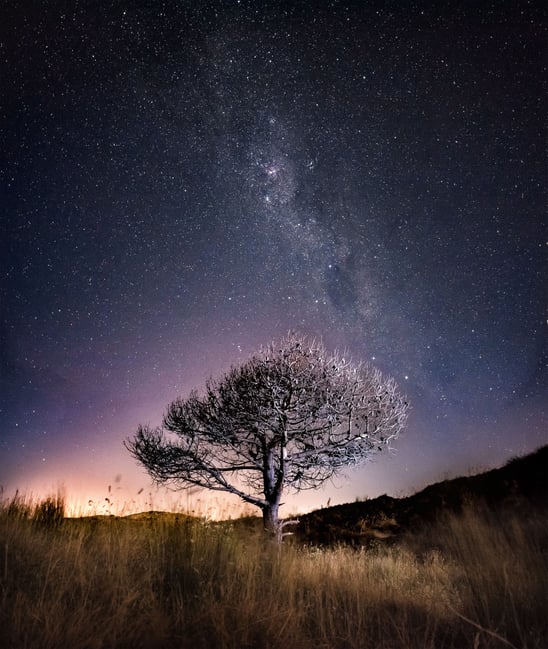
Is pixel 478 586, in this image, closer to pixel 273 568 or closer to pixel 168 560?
pixel 273 568

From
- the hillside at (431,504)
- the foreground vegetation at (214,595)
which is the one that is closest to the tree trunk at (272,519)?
the foreground vegetation at (214,595)

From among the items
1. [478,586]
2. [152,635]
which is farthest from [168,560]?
[478,586]

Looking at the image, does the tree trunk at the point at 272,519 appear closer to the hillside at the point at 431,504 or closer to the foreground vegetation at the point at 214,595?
the foreground vegetation at the point at 214,595

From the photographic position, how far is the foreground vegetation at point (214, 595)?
3.61 metres

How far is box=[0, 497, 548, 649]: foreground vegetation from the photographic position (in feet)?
11.8

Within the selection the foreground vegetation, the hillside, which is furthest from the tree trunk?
the hillside

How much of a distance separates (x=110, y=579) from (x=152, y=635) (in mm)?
1077

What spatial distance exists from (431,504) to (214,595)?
17459 millimetres

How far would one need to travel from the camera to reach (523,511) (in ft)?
47.6

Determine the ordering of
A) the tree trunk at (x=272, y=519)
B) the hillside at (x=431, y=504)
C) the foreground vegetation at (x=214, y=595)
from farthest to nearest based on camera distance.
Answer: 1. the hillside at (x=431, y=504)
2. the tree trunk at (x=272, y=519)
3. the foreground vegetation at (x=214, y=595)

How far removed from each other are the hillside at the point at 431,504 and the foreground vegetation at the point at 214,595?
10163 millimetres

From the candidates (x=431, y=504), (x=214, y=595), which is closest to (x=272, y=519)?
(x=214, y=595)

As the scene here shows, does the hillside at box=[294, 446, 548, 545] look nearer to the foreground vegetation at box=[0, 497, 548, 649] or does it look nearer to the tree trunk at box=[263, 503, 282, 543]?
the tree trunk at box=[263, 503, 282, 543]

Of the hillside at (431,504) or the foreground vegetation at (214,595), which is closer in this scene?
the foreground vegetation at (214,595)
